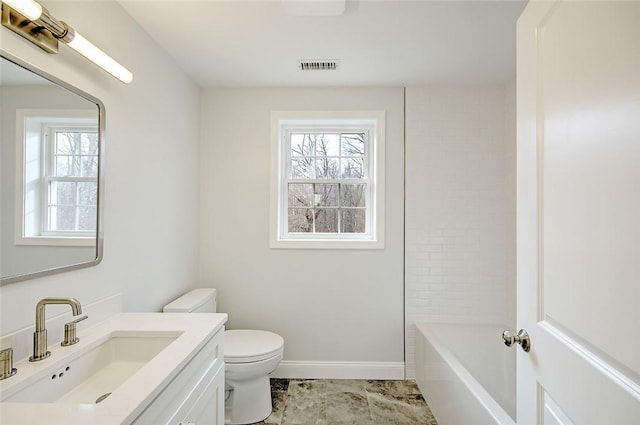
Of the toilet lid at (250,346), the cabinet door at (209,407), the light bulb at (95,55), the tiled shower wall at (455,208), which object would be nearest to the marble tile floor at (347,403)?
the toilet lid at (250,346)

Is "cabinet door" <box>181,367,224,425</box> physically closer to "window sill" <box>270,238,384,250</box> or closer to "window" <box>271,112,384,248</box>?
"window sill" <box>270,238,384,250</box>

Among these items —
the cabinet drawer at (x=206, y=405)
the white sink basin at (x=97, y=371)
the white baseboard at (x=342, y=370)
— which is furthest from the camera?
the white baseboard at (x=342, y=370)

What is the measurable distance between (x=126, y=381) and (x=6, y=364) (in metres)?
0.37

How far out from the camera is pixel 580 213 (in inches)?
29.6

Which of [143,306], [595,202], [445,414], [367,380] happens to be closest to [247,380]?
[143,306]

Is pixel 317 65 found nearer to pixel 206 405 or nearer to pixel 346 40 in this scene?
pixel 346 40

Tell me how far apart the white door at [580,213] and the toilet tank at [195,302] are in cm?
176

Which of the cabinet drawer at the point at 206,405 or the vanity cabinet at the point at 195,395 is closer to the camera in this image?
the vanity cabinet at the point at 195,395

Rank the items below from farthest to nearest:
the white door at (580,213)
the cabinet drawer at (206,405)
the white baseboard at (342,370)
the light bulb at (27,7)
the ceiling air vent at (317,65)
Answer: the white baseboard at (342,370) < the ceiling air vent at (317,65) < the cabinet drawer at (206,405) < the light bulb at (27,7) < the white door at (580,213)

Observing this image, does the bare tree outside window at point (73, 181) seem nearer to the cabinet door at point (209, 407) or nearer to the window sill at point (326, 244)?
the cabinet door at point (209, 407)

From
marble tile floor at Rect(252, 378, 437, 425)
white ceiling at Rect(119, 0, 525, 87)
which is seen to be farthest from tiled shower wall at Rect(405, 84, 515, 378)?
marble tile floor at Rect(252, 378, 437, 425)

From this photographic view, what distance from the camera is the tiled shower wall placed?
259 cm

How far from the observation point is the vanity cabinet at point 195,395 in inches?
37.7

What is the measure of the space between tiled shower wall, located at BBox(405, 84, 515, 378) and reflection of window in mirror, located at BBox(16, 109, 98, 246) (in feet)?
6.76
